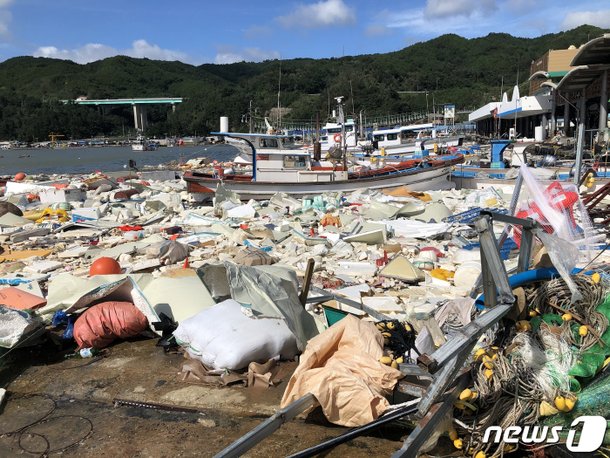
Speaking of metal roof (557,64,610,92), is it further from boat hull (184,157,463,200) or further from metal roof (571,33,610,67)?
boat hull (184,157,463,200)

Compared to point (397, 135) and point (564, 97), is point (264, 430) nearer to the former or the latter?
point (564, 97)

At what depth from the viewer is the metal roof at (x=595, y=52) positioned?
20609 mm

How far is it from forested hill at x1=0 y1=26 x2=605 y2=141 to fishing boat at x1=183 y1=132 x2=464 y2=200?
210 ft

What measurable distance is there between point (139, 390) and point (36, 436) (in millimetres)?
863

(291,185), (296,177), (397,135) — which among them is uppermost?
(397,135)

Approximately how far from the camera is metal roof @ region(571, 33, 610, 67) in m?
20.6

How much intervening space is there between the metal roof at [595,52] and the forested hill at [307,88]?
60106mm

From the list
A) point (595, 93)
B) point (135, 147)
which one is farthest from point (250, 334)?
point (135, 147)

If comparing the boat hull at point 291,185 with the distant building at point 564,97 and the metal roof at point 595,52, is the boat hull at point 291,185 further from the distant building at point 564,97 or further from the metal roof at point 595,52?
the metal roof at point 595,52

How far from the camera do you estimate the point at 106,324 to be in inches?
207

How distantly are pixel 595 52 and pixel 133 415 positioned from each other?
24.6 m

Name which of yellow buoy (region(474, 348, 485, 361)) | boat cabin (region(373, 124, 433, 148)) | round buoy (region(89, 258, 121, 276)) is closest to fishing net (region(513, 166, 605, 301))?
yellow buoy (region(474, 348, 485, 361))

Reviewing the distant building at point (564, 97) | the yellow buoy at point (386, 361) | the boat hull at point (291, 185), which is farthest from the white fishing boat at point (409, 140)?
the yellow buoy at point (386, 361)

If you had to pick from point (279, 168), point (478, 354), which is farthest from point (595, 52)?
point (478, 354)
